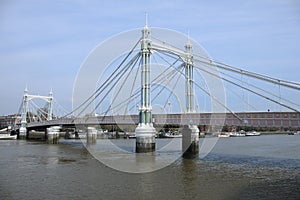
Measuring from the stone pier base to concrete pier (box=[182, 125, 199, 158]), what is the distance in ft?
9.84

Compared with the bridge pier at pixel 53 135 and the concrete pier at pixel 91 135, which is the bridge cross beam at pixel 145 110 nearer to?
the concrete pier at pixel 91 135

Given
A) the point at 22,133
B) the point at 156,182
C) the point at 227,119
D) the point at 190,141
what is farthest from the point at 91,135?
the point at 156,182

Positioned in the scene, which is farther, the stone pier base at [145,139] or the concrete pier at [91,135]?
the concrete pier at [91,135]

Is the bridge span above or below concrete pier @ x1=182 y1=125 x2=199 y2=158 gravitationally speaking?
above

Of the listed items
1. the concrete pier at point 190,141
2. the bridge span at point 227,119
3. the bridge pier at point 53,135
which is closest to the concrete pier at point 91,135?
the bridge pier at point 53,135

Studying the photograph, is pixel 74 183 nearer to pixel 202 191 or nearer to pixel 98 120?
pixel 202 191

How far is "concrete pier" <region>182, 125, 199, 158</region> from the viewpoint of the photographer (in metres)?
31.7

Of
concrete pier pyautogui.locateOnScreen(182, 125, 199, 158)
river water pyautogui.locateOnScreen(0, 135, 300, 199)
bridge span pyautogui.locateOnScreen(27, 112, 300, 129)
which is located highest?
bridge span pyautogui.locateOnScreen(27, 112, 300, 129)

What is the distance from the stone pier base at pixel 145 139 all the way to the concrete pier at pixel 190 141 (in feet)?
9.84

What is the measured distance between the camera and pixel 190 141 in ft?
105

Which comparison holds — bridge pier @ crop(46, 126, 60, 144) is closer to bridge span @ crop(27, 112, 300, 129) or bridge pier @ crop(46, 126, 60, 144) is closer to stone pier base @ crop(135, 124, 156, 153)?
bridge span @ crop(27, 112, 300, 129)

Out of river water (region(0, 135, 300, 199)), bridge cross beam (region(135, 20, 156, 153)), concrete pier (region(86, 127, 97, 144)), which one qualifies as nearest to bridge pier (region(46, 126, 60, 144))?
concrete pier (region(86, 127, 97, 144))

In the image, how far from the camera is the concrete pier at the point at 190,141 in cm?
3167

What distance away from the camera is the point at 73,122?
161ft
